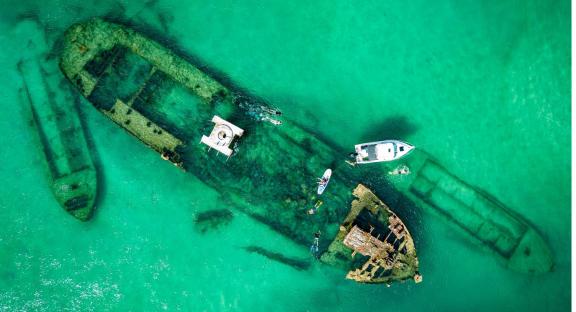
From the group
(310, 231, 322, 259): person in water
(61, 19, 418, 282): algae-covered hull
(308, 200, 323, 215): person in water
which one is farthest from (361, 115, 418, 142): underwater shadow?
(310, 231, 322, 259): person in water

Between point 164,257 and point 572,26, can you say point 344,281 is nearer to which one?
point 164,257

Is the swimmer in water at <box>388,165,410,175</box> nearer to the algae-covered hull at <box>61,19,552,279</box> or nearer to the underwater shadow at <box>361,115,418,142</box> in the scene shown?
the algae-covered hull at <box>61,19,552,279</box>

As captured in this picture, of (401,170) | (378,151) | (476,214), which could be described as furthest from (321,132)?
(476,214)

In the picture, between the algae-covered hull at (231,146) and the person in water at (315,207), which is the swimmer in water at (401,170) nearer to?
the algae-covered hull at (231,146)

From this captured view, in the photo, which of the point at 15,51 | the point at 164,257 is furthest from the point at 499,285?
Result: the point at 15,51

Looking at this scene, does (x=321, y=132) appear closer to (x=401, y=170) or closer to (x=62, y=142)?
(x=401, y=170)

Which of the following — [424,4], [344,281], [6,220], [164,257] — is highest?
[424,4]
